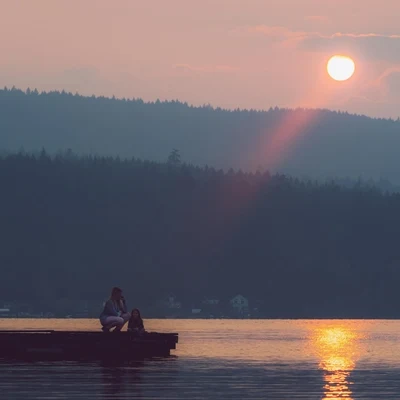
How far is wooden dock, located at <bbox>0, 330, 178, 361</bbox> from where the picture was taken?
4969 centimetres

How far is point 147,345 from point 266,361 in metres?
6.03

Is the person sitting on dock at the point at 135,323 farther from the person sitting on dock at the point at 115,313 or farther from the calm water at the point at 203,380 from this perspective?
the calm water at the point at 203,380

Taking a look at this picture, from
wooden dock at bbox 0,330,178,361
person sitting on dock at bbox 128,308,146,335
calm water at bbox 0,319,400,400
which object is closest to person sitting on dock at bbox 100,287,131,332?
wooden dock at bbox 0,330,178,361

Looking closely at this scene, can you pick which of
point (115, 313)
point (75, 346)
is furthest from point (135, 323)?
point (75, 346)

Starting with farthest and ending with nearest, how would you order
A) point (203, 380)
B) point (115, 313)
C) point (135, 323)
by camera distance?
point (135, 323) < point (115, 313) < point (203, 380)

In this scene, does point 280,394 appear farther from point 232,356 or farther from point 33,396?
point 232,356

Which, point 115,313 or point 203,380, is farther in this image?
point 115,313

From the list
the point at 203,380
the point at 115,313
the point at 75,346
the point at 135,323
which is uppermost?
the point at 135,323

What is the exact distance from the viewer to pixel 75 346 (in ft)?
165

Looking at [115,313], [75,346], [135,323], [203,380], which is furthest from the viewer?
[135,323]

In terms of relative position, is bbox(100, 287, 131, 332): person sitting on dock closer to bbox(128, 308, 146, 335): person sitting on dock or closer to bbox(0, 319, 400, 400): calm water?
bbox(128, 308, 146, 335): person sitting on dock

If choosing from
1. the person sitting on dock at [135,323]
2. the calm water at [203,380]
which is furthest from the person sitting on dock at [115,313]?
the calm water at [203,380]

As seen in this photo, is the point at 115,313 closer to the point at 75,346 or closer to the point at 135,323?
the point at 135,323

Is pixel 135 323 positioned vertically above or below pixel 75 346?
above
